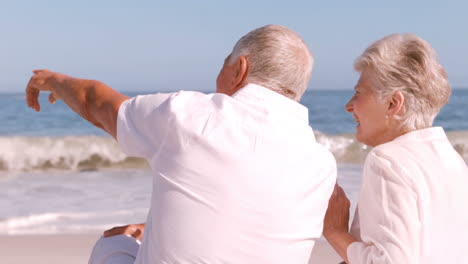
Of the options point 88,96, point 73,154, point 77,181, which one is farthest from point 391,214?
point 73,154

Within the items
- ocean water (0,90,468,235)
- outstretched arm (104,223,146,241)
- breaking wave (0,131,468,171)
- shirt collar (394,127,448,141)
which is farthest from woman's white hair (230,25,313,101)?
breaking wave (0,131,468,171)

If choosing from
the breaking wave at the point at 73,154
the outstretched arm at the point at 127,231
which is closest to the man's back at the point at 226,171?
the outstretched arm at the point at 127,231

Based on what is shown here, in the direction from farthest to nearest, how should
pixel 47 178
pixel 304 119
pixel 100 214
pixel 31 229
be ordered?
pixel 47 178
pixel 100 214
pixel 31 229
pixel 304 119

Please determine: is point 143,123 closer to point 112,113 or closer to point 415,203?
point 112,113

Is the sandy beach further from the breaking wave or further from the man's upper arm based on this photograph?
the breaking wave

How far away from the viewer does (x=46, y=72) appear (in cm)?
197

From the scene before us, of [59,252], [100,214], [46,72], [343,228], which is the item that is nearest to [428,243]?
[343,228]

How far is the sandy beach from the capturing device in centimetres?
387

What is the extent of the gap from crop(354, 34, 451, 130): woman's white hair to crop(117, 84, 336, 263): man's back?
0.28 metres

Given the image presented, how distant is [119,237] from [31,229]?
3.06 meters

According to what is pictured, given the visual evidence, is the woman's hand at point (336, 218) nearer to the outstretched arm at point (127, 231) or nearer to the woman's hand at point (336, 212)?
the woman's hand at point (336, 212)

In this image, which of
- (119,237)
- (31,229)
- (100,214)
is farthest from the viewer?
(100,214)

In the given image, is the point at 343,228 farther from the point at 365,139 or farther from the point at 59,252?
the point at 59,252

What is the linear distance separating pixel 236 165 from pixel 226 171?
3 cm
